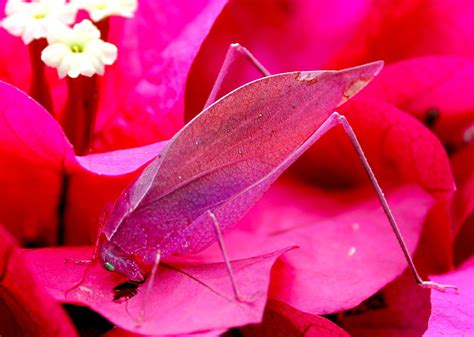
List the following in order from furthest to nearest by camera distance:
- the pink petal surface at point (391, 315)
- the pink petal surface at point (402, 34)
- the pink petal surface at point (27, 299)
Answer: the pink petal surface at point (402, 34) → the pink petal surface at point (391, 315) → the pink petal surface at point (27, 299)

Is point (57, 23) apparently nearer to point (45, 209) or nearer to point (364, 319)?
point (45, 209)

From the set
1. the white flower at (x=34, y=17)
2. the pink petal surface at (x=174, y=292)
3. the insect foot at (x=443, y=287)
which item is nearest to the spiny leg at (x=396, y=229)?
the insect foot at (x=443, y=287)

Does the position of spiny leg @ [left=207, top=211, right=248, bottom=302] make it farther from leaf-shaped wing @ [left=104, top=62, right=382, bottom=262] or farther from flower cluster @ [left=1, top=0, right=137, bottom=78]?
flower cluster @ [left=1, top=0, right=137, bottom=78]

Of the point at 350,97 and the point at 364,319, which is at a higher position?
the point at 350,97

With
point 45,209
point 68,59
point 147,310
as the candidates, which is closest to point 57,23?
point 68,59

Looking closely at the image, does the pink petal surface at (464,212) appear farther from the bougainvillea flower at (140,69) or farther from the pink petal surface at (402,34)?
the bougainvillea flower at (140,69)

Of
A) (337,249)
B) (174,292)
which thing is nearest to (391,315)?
(337,249)
